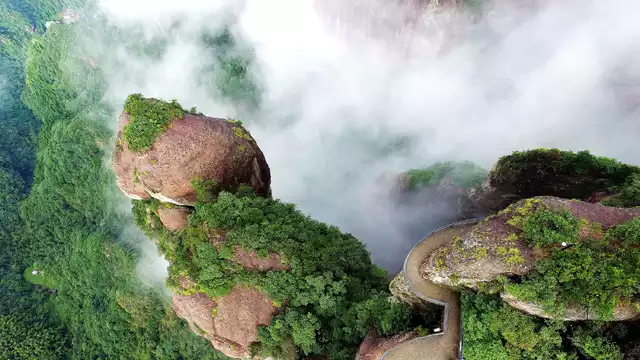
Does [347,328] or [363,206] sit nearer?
[347,328]

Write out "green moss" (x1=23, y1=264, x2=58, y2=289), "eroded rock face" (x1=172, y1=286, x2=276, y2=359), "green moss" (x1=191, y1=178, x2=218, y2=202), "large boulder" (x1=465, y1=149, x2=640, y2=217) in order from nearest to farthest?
"large boulder" (x1=465, y1=149, x2=640, y2=217), "eroded rock face" (x1=172, y1=286, x2=276, y2=359), "green moss" (x1=191, y1=178, x2=218, y2=202), "green moss" (x1=23, y1=264, x2=58, y2=289)

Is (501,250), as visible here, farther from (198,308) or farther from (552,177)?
(198,308)

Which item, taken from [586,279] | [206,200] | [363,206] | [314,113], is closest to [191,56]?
[314,113]

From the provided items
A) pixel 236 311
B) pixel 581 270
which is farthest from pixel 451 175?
pixel 236 311

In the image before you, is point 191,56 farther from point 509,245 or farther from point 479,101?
point 509,245

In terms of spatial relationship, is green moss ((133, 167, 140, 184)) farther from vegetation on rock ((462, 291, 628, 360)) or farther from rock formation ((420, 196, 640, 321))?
vegetation on rock ((462, 291, 628, 360))

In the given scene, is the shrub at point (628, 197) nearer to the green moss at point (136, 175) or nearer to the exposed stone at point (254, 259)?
the exposed stone at point (254, 259)

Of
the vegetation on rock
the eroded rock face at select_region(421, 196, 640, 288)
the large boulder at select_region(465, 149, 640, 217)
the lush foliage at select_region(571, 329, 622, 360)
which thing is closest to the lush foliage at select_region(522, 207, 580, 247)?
the eroded rock face at select_region(421, 196, 640, 288)
